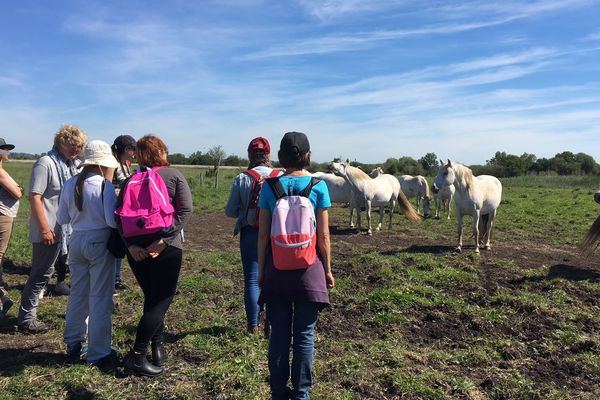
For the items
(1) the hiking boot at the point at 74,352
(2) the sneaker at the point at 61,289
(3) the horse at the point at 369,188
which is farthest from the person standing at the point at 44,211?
(3) the horse at the point at 369,188

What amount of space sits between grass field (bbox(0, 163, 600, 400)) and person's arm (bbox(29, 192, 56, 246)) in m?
1.05

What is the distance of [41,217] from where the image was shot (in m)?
4.24

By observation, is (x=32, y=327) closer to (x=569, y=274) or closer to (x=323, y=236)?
(x=323, y=236)

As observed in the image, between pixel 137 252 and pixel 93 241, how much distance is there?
520 millimetres

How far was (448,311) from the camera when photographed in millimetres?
5520

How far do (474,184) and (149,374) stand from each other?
804 cm

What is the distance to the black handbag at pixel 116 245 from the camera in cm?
369

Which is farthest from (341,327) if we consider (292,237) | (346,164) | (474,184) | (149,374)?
(346,164)

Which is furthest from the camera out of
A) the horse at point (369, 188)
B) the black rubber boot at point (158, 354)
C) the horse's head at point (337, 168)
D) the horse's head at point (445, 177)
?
the horse at point (369, 188)

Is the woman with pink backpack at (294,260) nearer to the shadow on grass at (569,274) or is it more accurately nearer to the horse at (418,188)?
the shadow on grass at (569,274)

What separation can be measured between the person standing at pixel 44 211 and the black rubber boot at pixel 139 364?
4.99 ft

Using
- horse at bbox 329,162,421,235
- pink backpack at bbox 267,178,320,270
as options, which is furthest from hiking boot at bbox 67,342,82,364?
horse at bbox 329,162,421,235

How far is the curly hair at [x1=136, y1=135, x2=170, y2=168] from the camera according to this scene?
3611mm

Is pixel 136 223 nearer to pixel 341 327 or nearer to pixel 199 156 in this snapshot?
pixel 341 327
